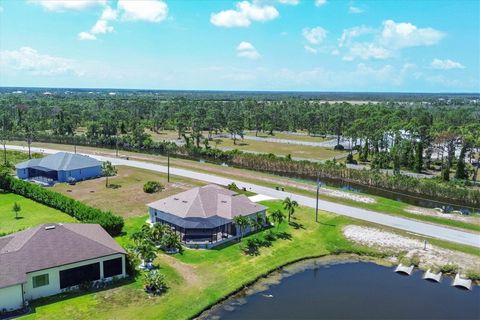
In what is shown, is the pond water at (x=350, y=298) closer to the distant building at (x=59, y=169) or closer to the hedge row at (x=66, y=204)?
the hedge row at (x=66, y=204)

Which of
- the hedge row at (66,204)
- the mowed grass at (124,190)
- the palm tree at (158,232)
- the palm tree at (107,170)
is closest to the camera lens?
the palm tree at (158,232)

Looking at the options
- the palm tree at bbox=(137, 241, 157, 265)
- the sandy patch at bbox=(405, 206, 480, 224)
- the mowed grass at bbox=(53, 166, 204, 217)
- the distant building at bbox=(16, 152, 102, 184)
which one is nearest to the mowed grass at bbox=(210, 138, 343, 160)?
the mowed grass at bbox=(53, 166, 204, 217)

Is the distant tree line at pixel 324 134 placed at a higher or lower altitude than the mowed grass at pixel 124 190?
higher

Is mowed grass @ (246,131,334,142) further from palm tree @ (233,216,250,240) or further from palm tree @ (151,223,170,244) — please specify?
palm tree @ (151,223,170,244)

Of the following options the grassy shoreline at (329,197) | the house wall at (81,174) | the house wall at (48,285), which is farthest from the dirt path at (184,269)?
the house wall at (81,174)

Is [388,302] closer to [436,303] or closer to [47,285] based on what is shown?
[436,303]

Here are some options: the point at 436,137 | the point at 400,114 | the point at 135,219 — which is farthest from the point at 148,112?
the point at 135,219
